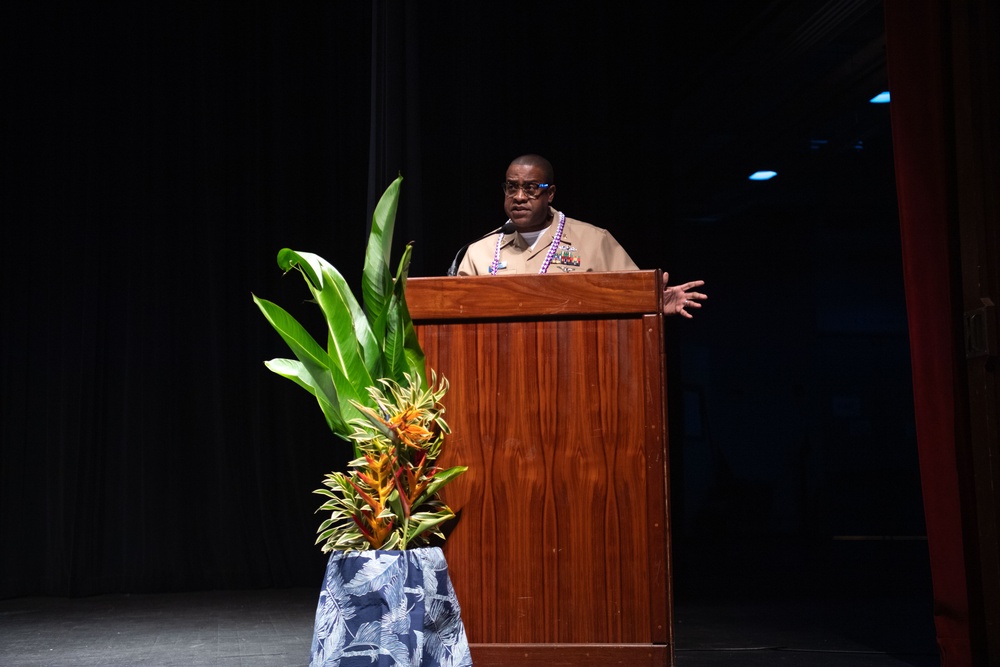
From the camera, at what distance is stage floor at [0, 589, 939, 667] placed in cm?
320

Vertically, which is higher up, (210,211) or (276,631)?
(210,211)

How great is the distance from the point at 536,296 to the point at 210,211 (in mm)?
3450

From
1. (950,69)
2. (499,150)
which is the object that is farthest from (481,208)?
(950,69)

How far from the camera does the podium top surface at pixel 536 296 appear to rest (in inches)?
81.8

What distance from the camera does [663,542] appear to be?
203cm

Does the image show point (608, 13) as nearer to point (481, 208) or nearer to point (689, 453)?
point (481, 208)

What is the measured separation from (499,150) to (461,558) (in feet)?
10.6

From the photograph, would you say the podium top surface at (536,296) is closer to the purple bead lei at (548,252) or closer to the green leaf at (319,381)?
the green leaf at (319,381)

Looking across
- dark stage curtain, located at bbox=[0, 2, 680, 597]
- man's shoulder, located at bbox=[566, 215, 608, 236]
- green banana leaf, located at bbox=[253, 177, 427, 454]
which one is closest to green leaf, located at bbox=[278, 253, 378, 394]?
green banana leaf, located at bbox=[253, 177, 427, 454]

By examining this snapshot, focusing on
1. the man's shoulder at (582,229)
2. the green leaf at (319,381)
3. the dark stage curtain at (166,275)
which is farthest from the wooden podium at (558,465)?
the dark stage curtain at (166,275)

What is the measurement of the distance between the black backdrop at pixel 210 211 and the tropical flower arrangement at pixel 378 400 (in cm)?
254

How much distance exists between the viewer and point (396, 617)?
1987 mm

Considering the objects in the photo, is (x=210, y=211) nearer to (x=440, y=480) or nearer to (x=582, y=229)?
(x=582, y=229)

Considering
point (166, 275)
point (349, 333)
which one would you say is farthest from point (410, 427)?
point (166, 275)
